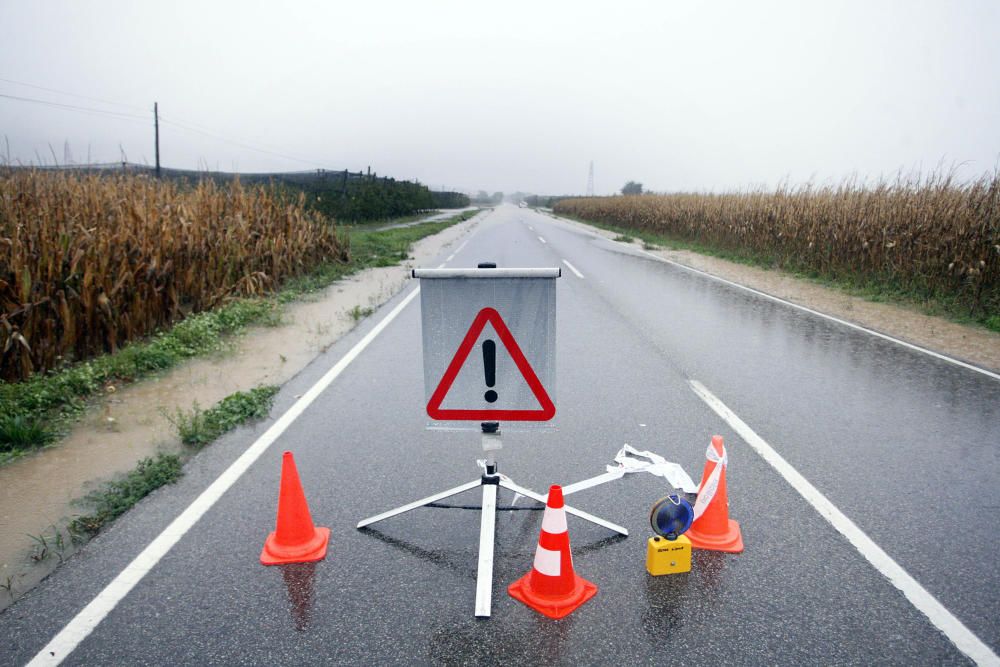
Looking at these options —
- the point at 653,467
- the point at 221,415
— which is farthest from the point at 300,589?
the point at 221,415

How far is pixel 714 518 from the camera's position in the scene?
3648 mm

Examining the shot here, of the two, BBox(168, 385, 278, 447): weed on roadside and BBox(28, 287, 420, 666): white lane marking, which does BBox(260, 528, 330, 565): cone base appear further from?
BBox(168, 385, 278, 447): weed on roadside

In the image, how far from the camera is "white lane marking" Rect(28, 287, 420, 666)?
2.76m

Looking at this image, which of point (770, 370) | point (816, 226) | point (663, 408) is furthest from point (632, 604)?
point (816, 226)

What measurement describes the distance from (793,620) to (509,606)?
1.30 m

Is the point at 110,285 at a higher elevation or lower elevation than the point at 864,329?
higher

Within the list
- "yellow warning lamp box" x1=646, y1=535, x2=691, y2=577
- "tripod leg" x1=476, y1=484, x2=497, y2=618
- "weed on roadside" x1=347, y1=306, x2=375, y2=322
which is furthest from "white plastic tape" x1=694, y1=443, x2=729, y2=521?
"weed on roadside" x1=347, y1=306, x2=375, y2=322

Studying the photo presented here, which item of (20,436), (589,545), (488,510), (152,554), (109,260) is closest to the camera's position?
(152,554)

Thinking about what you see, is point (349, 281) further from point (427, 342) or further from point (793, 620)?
point (793, 620)

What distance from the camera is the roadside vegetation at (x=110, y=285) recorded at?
6.21 metres

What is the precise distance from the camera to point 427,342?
365cm

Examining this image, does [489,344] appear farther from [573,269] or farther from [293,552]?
[573,269]

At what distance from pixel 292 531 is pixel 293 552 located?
0.11m

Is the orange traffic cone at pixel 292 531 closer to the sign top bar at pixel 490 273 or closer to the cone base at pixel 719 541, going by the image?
the sign top bar at pixel 490 273
